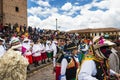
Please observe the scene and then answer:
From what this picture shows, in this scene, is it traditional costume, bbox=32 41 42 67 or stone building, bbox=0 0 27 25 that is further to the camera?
stone building, bbox=0 0 27 25

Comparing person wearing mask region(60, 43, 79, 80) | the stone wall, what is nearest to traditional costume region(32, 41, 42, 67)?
person wearing mask region(60, 43, 79, 80)

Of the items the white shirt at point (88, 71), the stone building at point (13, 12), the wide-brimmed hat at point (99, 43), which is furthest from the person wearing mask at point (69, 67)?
the stone building at point (13, 12)

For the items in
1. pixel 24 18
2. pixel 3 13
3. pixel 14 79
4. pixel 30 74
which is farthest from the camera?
pixel 24 18

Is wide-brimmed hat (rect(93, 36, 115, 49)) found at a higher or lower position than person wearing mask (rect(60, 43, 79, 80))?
higher

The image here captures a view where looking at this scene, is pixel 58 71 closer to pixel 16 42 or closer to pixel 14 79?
pixel 16 42

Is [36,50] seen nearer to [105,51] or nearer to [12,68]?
[12,68]

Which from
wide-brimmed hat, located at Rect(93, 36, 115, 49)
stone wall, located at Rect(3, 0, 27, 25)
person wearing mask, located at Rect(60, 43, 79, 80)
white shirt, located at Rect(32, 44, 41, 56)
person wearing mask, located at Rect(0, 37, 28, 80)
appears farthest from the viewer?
stone wall, located at Rect(3, 0, 27, 25)

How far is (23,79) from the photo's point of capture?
5.86m

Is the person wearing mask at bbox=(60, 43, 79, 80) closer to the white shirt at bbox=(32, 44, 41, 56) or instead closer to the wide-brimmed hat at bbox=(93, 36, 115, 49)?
the wide-brimmed hat at bbox=(93, 36, 115, 49)

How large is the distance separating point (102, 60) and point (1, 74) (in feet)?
7.00

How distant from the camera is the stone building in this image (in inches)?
1661

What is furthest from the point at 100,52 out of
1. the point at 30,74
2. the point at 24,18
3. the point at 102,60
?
the point at 24,18

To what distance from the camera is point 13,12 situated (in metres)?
44.8

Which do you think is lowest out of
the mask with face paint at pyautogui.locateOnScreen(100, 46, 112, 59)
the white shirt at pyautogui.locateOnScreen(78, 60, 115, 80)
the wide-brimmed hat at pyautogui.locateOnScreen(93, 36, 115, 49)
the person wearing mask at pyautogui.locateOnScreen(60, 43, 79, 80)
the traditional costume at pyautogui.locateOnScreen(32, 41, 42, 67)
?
the traditional costume at pyautogui.locateOnScreen(32, 41, 42, 67)
